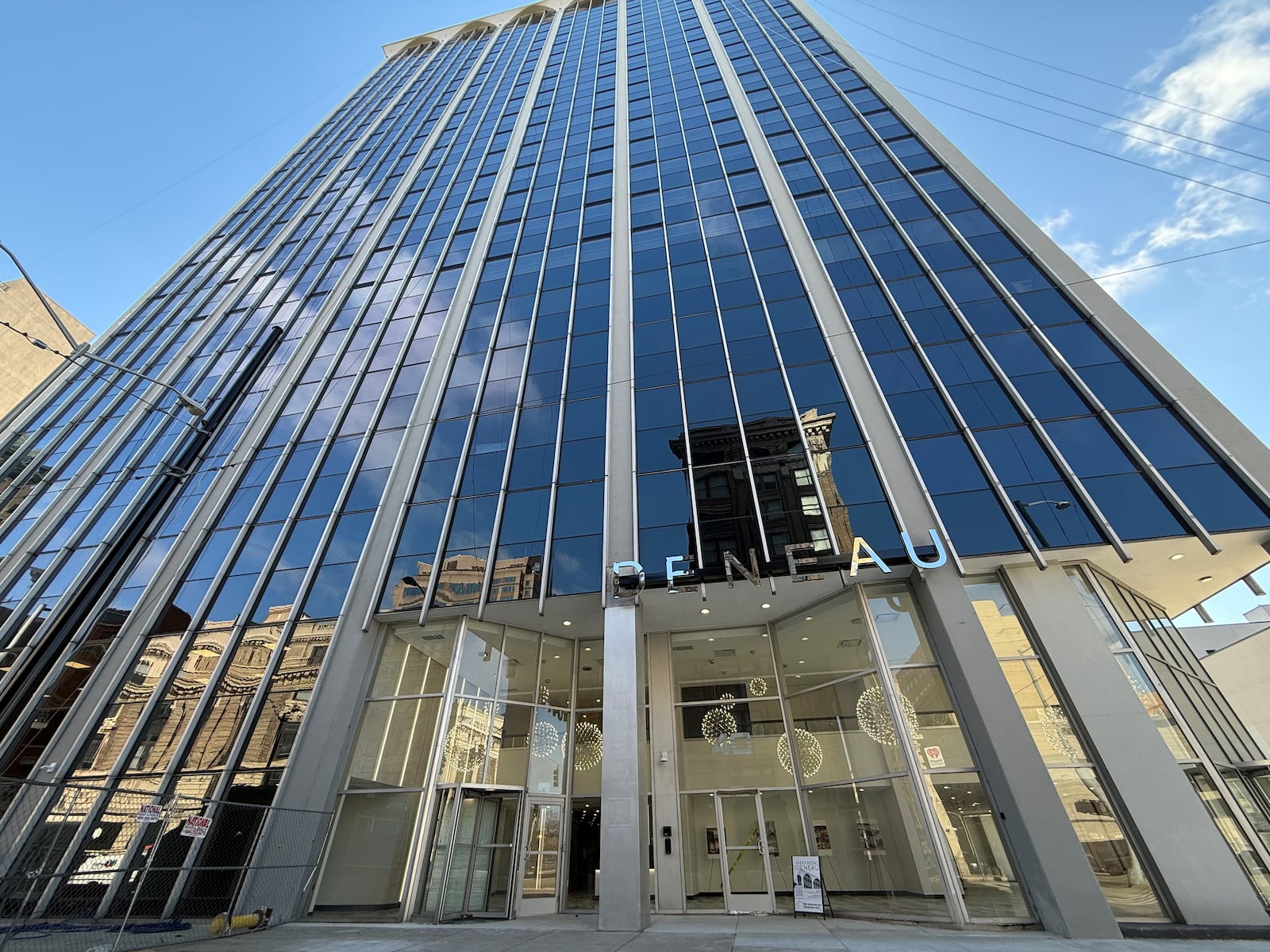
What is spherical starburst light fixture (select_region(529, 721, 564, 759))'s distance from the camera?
15.2 meters

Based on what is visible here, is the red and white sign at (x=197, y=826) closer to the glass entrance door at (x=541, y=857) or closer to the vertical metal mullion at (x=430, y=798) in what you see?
the vertical metal mullion at (x=430, y=798)

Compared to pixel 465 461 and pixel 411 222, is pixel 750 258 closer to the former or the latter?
pixel 465 461

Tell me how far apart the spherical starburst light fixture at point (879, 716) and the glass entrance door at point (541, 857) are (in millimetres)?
8011

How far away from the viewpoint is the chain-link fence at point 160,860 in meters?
11.6

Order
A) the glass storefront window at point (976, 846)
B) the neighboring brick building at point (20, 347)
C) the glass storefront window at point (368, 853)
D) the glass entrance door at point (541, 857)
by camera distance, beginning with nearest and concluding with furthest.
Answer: the glass storefront window at point (976, 846)
the glass storefront window at point (368, 853)
the glass entrance door at point (541, 857)
the neighboring brick building at point (20, 347)

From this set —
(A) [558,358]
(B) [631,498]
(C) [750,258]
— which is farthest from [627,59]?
(B) [631,498]

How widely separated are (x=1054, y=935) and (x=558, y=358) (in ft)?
61.0

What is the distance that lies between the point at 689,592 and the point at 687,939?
6823 mm

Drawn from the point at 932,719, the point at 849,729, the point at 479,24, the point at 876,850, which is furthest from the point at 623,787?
the point at 479,24

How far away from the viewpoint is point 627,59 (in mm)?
39156

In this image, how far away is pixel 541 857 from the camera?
14.0 m

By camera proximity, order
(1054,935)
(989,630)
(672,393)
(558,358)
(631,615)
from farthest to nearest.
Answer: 1. (558,358)
2. (672,393)
3. (631,615)
4. (989,630)
5. (1054,935)

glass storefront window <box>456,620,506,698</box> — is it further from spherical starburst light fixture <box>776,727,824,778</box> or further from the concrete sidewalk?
spherical starburst light fixture <box>776,727,824,778</box>

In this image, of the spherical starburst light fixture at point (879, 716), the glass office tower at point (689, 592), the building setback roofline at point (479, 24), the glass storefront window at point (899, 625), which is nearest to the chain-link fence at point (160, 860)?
the glass office tower at point (689, 592)
